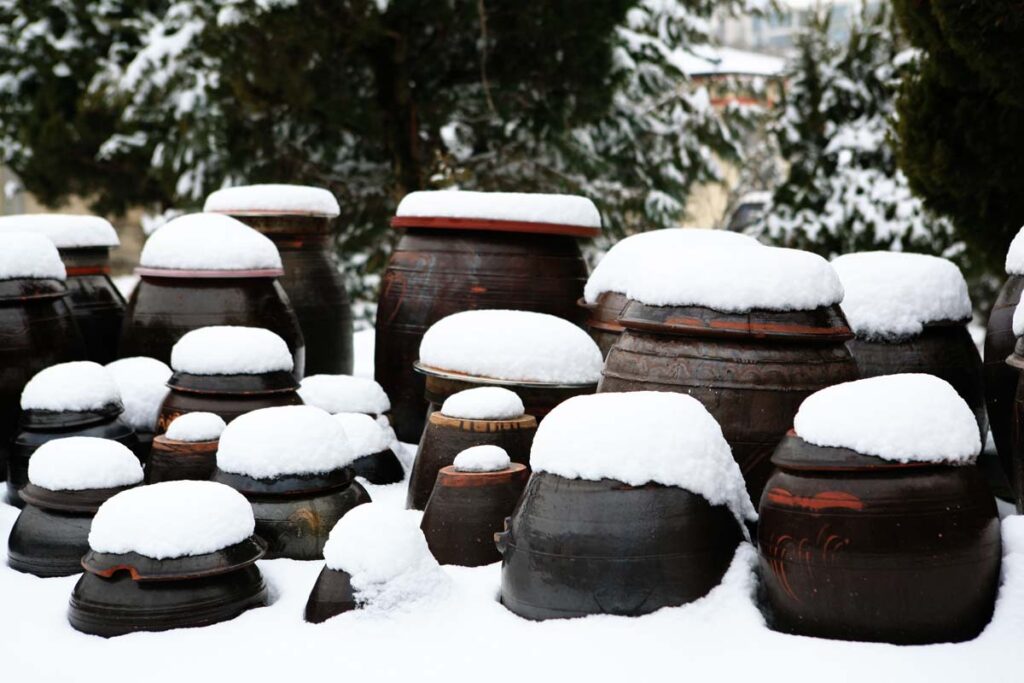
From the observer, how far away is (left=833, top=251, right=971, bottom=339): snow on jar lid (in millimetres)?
3537

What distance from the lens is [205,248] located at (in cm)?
429

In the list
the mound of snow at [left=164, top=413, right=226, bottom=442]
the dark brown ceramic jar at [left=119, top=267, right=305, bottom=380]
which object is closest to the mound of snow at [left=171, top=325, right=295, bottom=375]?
the mound of snow at [left=164, top=413, right=226, bottom=442]

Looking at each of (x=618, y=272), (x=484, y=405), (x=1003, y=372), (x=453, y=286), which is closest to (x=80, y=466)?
(x=484, y=405)

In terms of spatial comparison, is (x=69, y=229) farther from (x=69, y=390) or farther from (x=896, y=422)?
(x=896, y=422)

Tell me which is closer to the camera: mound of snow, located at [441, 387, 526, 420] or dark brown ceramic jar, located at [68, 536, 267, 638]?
dark brown ceramic jar, located at [68, 536, 267, 638]

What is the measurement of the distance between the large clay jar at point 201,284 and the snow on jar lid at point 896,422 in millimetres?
2559

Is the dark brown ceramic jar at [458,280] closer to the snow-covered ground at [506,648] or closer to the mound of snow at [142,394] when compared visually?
the mound of snow at [142,394]

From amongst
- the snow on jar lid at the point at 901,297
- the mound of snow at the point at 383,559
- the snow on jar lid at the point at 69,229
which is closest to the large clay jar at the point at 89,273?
the snow on jar lid at the point at 69,229

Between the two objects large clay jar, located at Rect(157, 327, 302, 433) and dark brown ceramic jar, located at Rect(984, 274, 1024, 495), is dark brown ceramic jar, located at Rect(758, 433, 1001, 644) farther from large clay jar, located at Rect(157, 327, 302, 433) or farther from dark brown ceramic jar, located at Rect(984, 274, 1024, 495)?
large clay jar, located at Rect(157, 327, 302, 433)

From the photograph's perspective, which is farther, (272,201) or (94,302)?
(272,201)

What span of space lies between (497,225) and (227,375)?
4.33 feet

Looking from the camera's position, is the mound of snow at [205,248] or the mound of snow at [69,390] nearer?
the mound of snow at [69,390]

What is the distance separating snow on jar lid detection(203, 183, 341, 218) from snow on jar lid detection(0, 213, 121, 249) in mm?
525

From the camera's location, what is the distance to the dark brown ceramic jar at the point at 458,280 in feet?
14.6
